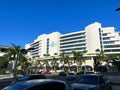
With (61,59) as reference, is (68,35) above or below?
above

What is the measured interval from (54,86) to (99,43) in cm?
11872

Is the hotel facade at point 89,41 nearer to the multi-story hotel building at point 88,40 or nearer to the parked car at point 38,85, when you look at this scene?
the multi-story hotel building at point 88,40

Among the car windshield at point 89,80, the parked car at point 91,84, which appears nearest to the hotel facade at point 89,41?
the parked car at point 91,84

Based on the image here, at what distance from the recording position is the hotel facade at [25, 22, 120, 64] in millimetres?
120562

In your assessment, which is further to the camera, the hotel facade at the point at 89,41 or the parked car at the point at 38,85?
the hotel facade at the point at 89,41

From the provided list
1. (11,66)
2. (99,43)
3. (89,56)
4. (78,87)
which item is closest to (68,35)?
(99,43)

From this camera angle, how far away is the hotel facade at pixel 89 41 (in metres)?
121

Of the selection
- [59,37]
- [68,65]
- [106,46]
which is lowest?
[68,65]

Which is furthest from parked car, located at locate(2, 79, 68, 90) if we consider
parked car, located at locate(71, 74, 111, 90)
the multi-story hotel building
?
the multi-story hotel building

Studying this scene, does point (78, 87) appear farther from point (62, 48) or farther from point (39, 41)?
point (39, 41)

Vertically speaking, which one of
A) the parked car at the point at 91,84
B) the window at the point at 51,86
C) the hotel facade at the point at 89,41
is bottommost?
the parked car at the point at 91,84

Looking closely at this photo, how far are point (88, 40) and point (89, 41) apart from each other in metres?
1.32

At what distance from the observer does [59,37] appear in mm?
153500

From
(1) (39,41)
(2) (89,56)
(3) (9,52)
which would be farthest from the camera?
(1) (39,41)
